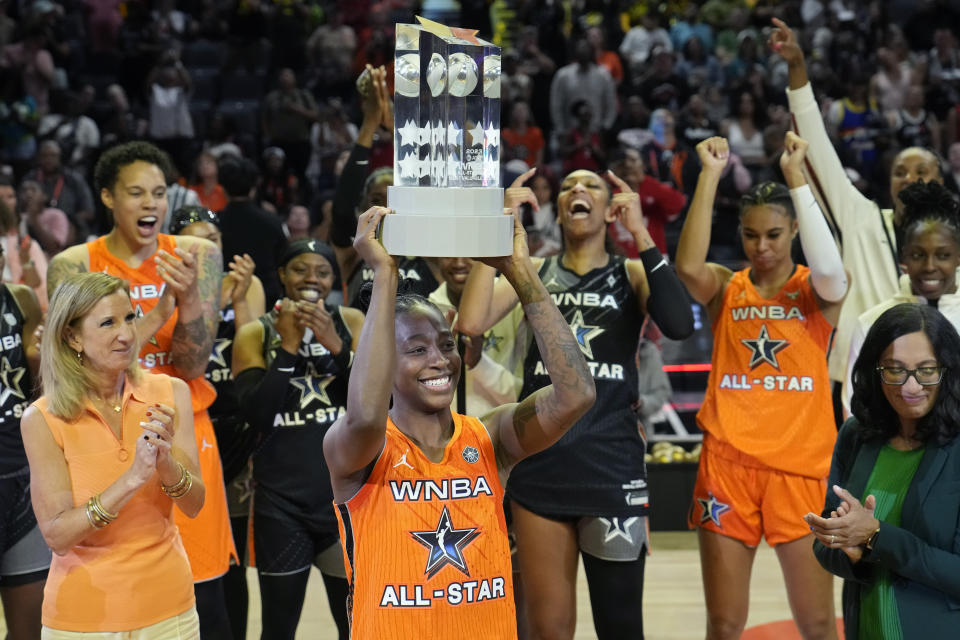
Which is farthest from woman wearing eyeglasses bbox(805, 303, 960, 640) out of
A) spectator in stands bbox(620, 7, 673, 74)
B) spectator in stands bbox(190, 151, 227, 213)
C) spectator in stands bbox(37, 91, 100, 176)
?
spectator in stands bbox(620, 7, 673, 74)

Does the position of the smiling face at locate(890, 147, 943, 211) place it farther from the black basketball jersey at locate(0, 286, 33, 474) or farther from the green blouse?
the black basketball jersey at locate(0, 286, 33, 474)

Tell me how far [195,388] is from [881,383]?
2156 mm

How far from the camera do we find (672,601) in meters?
5.55

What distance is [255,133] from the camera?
11.7m

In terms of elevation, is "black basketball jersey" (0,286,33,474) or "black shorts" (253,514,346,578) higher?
"black basketball jersey" (0,286,33,474)

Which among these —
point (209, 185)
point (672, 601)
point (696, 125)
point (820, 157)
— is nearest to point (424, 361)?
point (820, 157)

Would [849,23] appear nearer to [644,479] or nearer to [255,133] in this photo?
[255,133]

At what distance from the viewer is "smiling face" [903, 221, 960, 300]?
378 centimetres

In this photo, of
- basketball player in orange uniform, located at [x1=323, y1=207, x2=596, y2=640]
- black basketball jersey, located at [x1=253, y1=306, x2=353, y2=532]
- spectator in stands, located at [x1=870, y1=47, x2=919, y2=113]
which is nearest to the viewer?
basketball player in orange uniform, located at [x1=323, y1=207, x2=596, y2=640]

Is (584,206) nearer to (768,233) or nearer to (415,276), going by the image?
(768,233)

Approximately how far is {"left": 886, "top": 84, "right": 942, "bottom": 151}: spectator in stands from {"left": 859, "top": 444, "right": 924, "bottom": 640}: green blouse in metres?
7.91

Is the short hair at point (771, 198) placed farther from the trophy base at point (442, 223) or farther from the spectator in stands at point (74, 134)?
the spectator in stands at point (74, 134)

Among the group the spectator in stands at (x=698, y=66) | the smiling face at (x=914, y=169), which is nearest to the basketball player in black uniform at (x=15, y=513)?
the smiling face at (x=914, y=169)

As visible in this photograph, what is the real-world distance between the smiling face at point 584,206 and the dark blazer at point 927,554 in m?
1.52
